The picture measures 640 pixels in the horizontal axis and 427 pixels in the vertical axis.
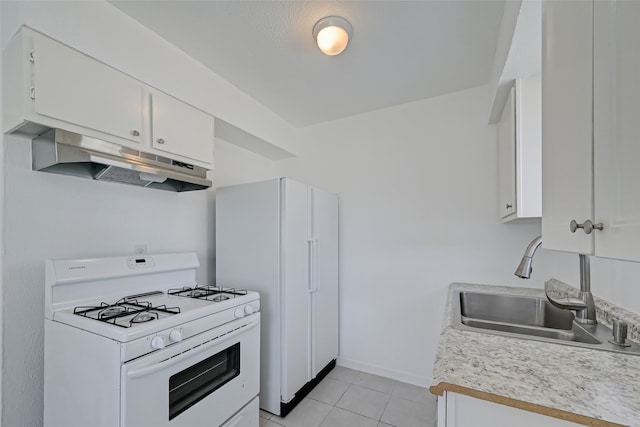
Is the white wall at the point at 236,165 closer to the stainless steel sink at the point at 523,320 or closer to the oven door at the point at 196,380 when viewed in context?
the oven door at the point at 196,380

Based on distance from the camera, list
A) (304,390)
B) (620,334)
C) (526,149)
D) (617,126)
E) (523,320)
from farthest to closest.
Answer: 1. (304,390)
2. (523,320)
3. (526,149)
4. (620,334)
5. (617,126)

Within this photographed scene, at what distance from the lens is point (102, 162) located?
136 cm

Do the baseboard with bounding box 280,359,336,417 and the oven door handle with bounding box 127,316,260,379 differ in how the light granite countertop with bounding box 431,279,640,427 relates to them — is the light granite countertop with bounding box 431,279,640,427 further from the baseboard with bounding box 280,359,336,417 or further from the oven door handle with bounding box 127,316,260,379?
the baseboard with bounding box 280,359,336,417

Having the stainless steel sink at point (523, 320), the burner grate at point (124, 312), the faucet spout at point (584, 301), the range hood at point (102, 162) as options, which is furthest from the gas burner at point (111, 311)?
the faucet spout at point (584, 301)

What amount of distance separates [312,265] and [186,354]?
45.7 inches

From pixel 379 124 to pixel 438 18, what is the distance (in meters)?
1.14

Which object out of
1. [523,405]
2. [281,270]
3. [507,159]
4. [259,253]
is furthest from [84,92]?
[507,159]

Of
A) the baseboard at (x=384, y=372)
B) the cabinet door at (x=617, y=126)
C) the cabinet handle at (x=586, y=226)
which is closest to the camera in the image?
the cabinet door at (x=617, y=126)

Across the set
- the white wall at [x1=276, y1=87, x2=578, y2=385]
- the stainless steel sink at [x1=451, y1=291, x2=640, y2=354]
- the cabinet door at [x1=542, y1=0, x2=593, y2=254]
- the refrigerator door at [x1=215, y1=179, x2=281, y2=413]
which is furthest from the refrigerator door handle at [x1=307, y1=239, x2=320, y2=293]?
the cabinet door at [x1=542, y1=0, x2=593, y2=254]

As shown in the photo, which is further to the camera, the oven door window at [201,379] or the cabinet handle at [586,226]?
the oven door window at [201,379]

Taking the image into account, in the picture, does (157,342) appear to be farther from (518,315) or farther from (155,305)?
(518,315)

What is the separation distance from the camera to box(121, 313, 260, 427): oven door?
1080 mm

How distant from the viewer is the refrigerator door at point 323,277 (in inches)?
90.4

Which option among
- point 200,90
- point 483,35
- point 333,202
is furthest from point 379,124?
point 200,90
